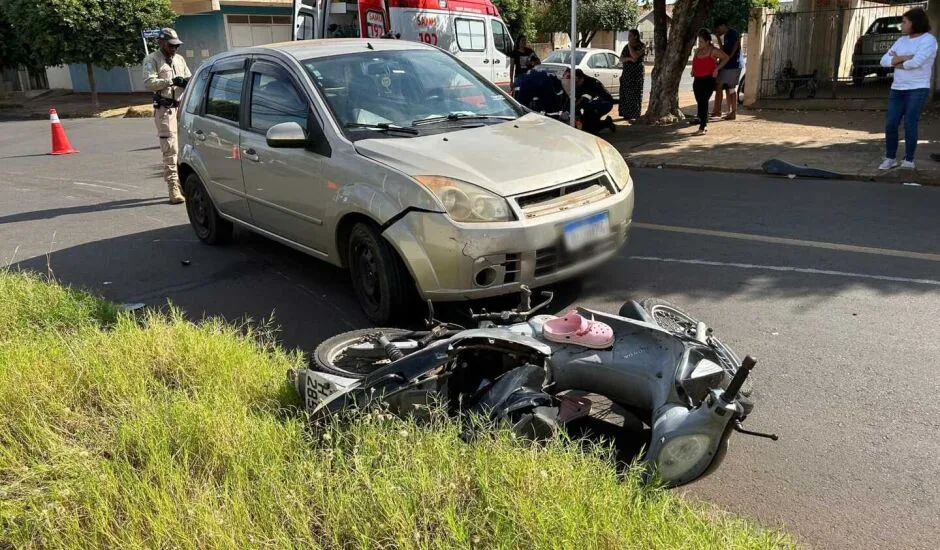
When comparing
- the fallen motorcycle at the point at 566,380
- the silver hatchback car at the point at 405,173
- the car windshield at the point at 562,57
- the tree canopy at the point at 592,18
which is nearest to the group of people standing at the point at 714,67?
the silver hatchback car at the point at 405,173

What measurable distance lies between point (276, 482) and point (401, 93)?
11.3 ft

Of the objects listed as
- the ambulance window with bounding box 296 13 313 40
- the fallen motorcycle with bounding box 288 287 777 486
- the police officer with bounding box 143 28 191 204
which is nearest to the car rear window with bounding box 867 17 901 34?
the ambulance window with bounding box 296 13 313 40

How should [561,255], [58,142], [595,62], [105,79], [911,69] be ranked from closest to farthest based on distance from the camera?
[561,255], [911,69], [58,142], [595,62], [105,79]

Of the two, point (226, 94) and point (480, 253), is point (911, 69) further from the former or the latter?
point (226, 94)

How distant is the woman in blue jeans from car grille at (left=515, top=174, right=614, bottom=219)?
5.57 meters

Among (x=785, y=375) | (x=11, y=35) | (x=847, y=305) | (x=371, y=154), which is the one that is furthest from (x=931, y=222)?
(x=11, y=35)

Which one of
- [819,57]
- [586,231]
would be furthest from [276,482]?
[819,57]

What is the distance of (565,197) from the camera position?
4660 millimetres

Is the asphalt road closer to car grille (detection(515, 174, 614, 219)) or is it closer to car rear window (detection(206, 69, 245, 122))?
car grille (detection(515, 174, 614, 219))

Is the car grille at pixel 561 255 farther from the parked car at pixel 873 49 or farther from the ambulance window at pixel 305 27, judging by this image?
the parked car at pixel 873 49

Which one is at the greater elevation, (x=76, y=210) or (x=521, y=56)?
(x=521, y=56)

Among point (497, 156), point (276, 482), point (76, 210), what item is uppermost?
point (497, 156)

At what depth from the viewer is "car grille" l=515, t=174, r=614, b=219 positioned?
177 inches

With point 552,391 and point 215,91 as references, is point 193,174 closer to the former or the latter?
point 215,91
